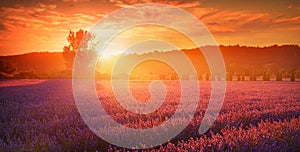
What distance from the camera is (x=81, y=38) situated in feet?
168

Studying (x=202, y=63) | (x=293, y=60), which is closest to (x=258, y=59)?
(x=293, y=60)

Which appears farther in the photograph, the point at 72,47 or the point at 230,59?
the point at 230,59

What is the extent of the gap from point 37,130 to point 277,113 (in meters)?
5.49

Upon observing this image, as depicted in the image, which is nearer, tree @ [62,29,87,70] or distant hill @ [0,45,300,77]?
tree @ [62,29,87,70]

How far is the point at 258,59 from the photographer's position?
8400 cm

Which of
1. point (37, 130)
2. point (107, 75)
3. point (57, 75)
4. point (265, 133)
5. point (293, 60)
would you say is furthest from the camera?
point (293, 60)

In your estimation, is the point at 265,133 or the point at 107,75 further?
the point at 107,75

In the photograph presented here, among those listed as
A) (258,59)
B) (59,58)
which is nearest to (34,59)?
(59,58)

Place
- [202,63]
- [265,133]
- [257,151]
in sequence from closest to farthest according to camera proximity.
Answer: [257,151] < [265,133] < [202,63]

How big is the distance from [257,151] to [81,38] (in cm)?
5125

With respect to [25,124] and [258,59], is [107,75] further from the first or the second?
[258,59]

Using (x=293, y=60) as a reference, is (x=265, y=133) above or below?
below

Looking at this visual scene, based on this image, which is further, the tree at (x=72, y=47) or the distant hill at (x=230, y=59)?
the distant hill at (x=230, y=59)

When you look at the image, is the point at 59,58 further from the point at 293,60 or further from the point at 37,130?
the point at 37,130
